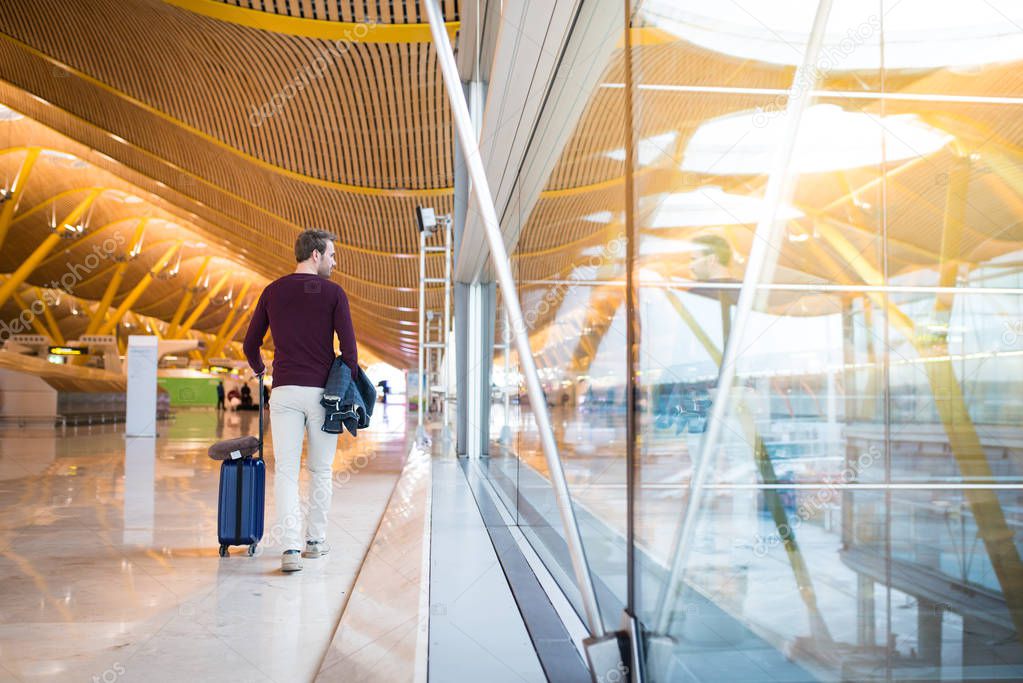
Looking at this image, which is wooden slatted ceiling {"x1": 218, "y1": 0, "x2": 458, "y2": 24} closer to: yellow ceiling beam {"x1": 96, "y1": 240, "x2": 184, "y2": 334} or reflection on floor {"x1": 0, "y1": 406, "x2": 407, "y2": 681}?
reflection on floor {"x1": 0, "y1": 406, "x2": 407, "y2": 681}

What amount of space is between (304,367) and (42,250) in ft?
111

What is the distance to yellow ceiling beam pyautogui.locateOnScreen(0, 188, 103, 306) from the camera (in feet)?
102

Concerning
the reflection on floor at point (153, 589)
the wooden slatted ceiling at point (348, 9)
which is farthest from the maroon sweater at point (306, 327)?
the wooden slatted ceiling at point (348, 9)

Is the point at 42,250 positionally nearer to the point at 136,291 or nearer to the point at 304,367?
the point at 136,291

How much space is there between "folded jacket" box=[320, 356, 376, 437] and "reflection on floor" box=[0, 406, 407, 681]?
0.66 metres

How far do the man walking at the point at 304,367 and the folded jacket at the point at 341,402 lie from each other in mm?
54

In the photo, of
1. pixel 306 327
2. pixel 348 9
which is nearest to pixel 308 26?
pixel 348 9

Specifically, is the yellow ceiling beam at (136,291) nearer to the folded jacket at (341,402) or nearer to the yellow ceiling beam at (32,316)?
the yellow ceiling beam at (32,316)

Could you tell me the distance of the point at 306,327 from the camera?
3.79 metres

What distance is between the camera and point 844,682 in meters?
1.25

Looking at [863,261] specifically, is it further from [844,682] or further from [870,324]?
[844,682]

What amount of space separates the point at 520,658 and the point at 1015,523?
1232 mm

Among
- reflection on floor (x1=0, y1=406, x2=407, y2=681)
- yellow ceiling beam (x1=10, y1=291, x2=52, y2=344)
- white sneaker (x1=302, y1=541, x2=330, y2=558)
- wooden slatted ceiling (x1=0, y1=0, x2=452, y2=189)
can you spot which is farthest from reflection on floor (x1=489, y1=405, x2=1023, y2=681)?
yellow ceiling beam (x1=10, y1=291, x2=52, y2=344)

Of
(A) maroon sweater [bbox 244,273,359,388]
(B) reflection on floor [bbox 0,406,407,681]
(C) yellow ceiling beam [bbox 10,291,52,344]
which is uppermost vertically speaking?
(C) yellow ceiling beam [bbox 10,291,52,344]
